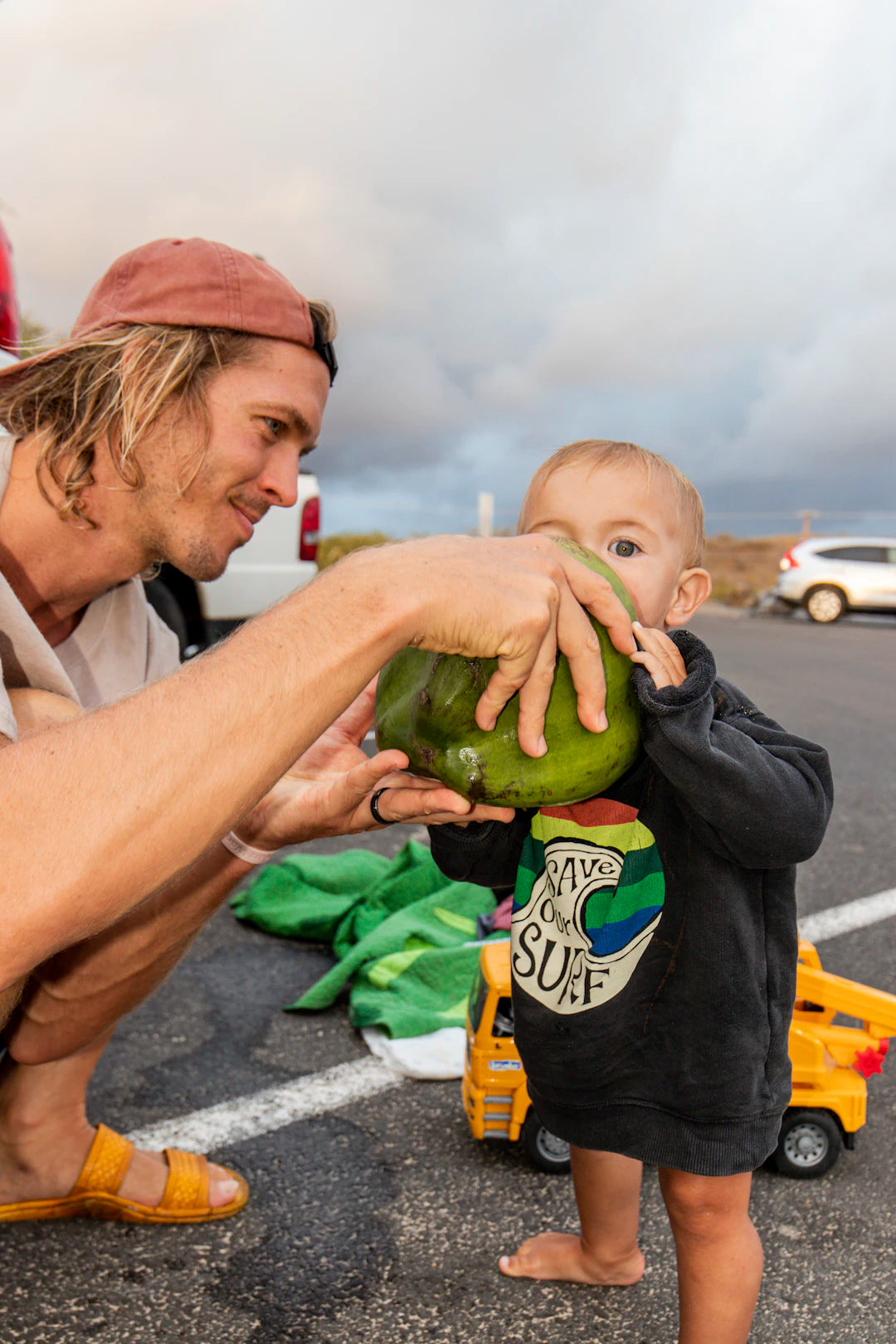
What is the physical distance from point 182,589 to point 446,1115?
3.82m

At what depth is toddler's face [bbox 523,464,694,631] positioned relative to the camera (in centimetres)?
180

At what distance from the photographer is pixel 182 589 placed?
5.64 meters

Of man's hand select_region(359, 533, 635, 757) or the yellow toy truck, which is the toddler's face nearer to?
man's hand select_region(359, 533, 635, 757)

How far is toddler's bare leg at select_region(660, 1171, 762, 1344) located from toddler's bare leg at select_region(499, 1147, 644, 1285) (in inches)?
7.9

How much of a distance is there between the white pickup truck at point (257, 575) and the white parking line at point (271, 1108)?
3337 mm

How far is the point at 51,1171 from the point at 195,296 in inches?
78.2

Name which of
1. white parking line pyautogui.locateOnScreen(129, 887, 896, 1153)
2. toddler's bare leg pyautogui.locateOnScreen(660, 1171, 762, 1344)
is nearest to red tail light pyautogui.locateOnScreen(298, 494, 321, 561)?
white parking line pyautogui.locateOnScreen(129, 887, 896, 1153)

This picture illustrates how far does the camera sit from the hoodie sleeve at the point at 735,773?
4.91ft

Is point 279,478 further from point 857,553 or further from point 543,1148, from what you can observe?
point 857,553

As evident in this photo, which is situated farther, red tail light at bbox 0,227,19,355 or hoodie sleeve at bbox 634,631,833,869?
red tail light at bbox 0,227,19,355

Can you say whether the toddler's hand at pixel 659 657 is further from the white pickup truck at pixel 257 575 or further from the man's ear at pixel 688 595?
the white pickup truck at pixel 257 575

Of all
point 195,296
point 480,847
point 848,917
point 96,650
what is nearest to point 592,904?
point 480,847

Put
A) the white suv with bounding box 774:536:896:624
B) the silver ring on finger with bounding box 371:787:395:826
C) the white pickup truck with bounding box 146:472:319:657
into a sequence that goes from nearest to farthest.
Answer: the silver ring on finger with bounding box 371:787:395:826, the white pickup truck with bounding box 146:472:319:657, the white suv with bounding box 774:536:896:624

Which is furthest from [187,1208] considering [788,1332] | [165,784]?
[165,784]
